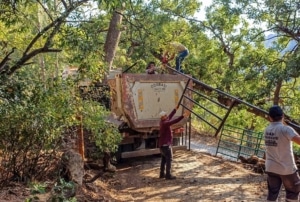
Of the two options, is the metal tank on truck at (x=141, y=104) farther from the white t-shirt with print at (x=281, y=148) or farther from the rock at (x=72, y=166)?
the white t-shirt with print at (x=281, y=148)

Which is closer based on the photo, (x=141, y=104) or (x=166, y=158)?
(x=166, y=158)

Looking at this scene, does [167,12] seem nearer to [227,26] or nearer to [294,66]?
[227,26]

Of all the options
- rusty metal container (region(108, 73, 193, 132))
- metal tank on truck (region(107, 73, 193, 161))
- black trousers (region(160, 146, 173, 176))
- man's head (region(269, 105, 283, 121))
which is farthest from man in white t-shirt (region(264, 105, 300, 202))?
rusty metal container (region(108, 73, 193, 132))

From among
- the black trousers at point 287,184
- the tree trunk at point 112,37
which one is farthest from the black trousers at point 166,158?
the tree trunk at point 112,37

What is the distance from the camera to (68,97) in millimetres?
5746

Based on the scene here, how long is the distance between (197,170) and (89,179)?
2.85m

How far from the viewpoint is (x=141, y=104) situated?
9.13 meters

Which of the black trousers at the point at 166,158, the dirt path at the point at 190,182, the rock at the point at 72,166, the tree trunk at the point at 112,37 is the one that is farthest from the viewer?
the tree trunk at the point at 112,37

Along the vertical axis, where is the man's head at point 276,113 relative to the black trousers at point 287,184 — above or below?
above

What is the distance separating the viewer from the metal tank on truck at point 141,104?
29.1ft

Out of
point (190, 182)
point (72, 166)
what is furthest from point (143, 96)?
point (72, 166)

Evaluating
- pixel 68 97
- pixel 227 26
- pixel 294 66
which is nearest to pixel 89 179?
pixel 68 97

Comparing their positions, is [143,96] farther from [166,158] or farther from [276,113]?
[276,113]

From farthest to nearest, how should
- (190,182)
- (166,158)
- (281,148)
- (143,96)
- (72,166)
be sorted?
(143,96)
(166,158)
(190,182)
(72,166)
(281,148)
